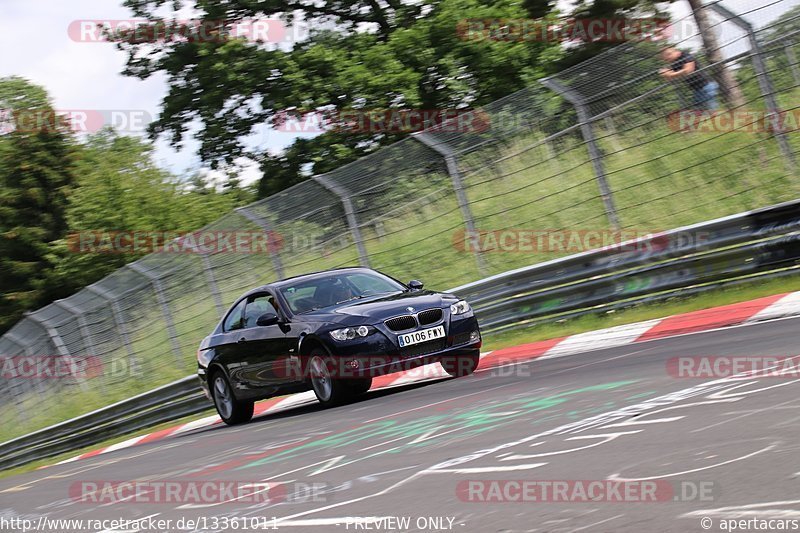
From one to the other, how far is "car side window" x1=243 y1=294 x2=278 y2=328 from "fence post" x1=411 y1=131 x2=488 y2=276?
12.0 ft

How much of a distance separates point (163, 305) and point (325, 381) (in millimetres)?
9497

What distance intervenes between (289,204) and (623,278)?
5542mm

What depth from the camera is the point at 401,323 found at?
10.8 metres

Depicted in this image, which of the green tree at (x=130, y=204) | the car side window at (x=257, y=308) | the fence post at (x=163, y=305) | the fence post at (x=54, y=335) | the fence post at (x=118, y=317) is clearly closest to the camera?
the car side window at (x=257, y=308)

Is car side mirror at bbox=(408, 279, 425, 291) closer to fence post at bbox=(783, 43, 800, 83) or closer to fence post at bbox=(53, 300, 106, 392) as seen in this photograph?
fence post at bbox=(783, 43, 800, 83)

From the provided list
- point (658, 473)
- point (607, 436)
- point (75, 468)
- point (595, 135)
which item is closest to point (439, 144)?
point (595, 135)

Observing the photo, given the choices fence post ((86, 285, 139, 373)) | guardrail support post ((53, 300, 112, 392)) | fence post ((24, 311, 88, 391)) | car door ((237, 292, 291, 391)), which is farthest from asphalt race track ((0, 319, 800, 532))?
fence post ((24, 311, 88, 391))

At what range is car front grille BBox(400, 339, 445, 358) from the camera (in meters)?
10.7

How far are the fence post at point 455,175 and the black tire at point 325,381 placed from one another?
4.56m

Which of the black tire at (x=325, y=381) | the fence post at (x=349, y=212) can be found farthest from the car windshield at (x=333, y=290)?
the fence post at (x=349, y=212)

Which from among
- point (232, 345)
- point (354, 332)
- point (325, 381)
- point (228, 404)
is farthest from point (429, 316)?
point (228, 404)

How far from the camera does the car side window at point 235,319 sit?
42.3 feet

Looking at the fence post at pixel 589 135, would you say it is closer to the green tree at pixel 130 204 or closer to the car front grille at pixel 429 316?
the car front grille at pixel 429 316

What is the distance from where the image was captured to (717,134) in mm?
14227
